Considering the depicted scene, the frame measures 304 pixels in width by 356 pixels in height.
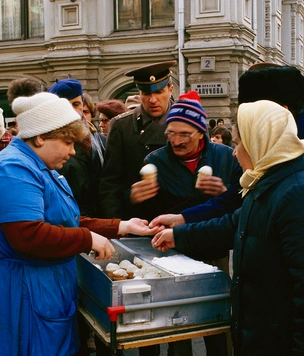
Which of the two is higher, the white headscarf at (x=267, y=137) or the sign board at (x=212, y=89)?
the sign board at (x=212, y=89)

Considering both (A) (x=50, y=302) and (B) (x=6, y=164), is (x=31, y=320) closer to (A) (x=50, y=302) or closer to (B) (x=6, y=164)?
(A) (x=50, y=302)

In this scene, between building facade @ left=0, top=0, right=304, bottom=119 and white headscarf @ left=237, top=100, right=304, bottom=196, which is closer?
white headscarf @ left=237, top=100, right=304, bottom=196

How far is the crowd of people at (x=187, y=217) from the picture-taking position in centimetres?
198

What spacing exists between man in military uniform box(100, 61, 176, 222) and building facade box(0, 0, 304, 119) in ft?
30.6

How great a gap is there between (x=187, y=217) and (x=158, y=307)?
0.80 metres

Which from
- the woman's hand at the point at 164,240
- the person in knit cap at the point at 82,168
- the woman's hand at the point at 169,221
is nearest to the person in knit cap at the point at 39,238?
the woman's hand at the point at 164,240

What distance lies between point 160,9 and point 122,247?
474 inches

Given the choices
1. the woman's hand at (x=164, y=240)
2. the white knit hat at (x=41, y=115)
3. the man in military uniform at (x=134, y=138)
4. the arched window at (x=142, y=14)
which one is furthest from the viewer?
the arched window at (x=142, y=14)

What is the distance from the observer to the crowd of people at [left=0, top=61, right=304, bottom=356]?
1.98 m

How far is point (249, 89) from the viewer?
274cm

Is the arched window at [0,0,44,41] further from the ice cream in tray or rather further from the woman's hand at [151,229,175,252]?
the ice cream in tray

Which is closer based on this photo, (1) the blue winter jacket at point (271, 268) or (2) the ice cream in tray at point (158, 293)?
(1) the blue winter jacket at point (271, 268)

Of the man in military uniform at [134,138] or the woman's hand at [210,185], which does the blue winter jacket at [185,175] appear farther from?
the man in military uniform at [134,138]

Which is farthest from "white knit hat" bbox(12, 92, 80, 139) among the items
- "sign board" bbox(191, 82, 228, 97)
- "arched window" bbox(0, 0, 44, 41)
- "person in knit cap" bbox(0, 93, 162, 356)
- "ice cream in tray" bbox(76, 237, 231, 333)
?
"arched window" bbox(0, 0, 44, 41)
